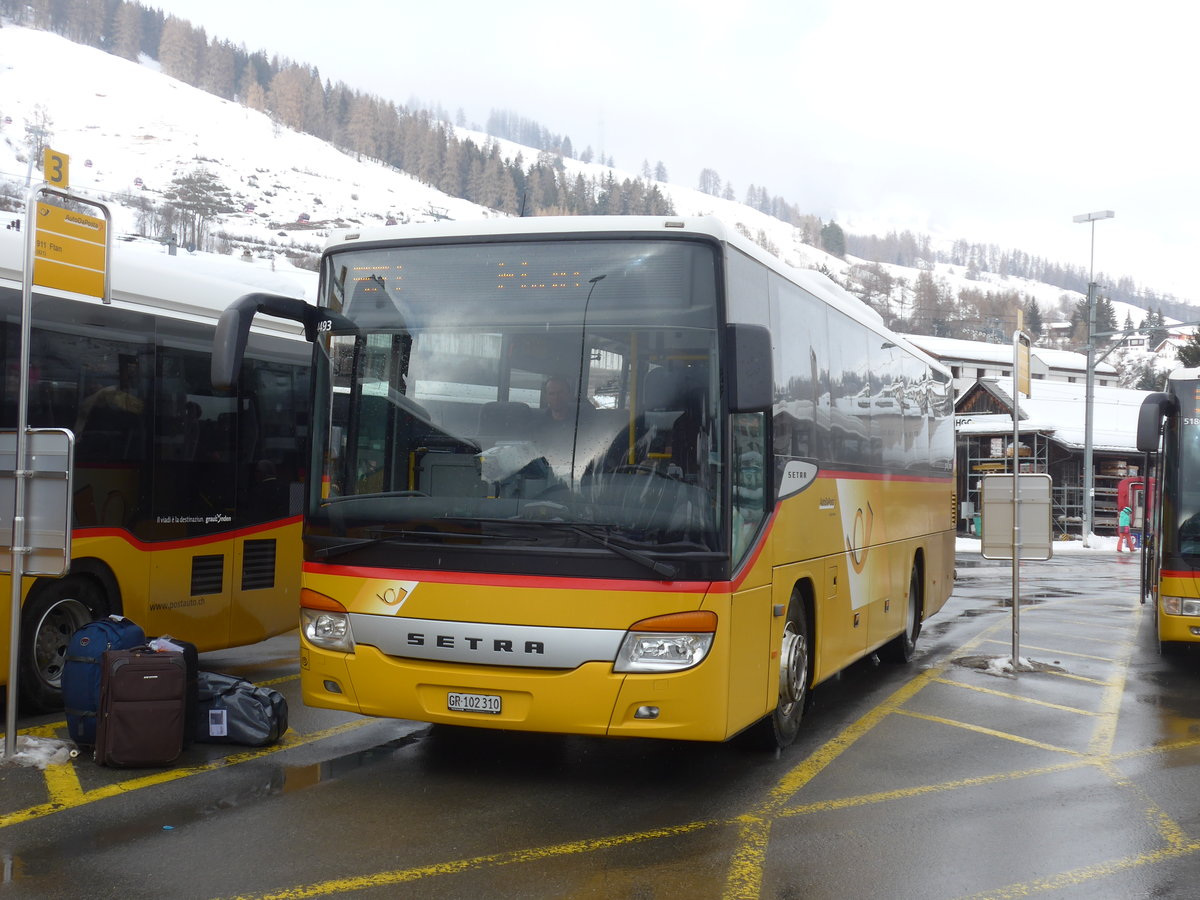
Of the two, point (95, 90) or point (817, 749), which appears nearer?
point (817, 749)

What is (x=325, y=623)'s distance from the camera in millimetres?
6602

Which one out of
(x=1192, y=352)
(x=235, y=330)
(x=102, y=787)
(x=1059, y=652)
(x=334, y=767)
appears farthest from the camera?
(x=1192, y=352)

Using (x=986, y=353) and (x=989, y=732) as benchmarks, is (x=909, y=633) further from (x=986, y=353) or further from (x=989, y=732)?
(x=986, y=353)

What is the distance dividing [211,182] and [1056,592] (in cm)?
13316

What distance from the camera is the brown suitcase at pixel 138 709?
6.82m

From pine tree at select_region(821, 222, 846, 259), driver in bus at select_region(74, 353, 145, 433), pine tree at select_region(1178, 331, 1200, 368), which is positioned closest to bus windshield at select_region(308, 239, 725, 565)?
driver in bus at select_region(74, 353, 145, 433)

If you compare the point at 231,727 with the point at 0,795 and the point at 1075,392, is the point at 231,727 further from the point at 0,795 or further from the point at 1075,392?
the point at 1075,392

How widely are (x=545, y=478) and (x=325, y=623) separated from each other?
5.01 feet

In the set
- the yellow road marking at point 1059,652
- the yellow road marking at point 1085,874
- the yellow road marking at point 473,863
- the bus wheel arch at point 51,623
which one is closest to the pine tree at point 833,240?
the yellow road marking at point 1059,652

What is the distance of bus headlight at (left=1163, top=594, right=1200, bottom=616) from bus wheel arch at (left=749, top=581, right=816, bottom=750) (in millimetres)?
4661

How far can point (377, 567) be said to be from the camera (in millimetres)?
6391

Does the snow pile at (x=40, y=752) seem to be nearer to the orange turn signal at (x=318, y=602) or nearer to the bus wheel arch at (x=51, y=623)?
the bus wheel arch at (x=51, y=623)

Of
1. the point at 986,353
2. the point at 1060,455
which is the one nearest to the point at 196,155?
the point at 986,353

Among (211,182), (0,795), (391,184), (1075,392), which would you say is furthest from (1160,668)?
(391,184)
